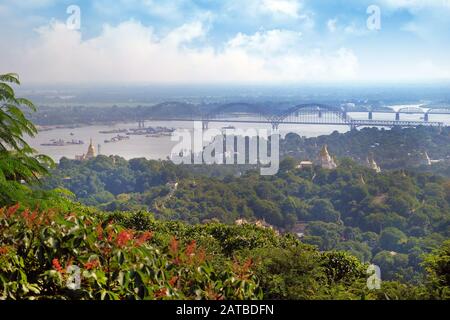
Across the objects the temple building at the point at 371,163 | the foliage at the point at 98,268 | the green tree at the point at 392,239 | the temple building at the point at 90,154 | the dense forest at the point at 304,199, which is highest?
the foliage at the point at 98,268

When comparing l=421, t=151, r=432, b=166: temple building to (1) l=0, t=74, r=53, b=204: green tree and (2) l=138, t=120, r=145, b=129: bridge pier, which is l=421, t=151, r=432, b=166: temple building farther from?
(1) l=0, t=74, r=53, b=204: green tree

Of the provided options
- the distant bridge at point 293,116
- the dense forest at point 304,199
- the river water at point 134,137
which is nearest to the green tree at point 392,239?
the dense forest at point 304,199

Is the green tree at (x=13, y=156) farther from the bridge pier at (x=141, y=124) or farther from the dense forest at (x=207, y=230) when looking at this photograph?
the bridge pier at (x=141, y=124)

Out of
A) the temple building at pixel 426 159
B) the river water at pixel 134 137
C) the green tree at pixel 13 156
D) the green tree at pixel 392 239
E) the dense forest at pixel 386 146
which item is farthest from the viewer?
the dense forest at pixel 386 146

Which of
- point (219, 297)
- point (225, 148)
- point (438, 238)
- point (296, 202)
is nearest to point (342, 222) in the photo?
point (296, 202)

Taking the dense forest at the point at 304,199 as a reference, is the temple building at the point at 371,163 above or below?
above

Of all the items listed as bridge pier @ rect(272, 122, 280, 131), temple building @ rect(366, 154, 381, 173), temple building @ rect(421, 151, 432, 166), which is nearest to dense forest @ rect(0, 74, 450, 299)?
temple building @ rect(366, 154, 381, 173)

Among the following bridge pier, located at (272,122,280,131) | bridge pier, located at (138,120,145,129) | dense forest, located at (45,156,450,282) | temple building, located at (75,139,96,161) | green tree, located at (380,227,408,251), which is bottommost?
green tree, located at (380,227,408,251)
